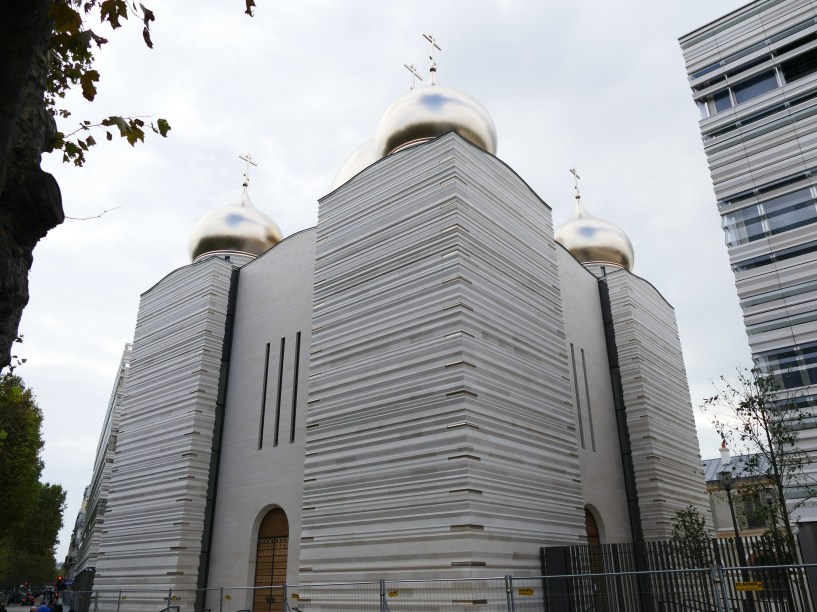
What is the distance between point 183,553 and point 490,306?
1155 cm

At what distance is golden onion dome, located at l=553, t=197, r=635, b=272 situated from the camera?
2716 centimetres

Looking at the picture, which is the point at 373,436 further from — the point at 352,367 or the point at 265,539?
the point at 265,539

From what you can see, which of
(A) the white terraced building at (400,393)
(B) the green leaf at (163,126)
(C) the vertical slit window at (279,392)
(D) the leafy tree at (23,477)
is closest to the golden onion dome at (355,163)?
(A) the white terraced building at (400,393)

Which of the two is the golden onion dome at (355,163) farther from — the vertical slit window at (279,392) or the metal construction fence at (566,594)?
the metal construction fence at (566,594)

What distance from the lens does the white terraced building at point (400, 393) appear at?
13922 millimetres

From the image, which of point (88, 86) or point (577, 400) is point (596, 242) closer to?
point (577, 400)

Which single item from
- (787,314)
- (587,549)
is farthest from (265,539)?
(787,314)

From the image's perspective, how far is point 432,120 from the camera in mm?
18766

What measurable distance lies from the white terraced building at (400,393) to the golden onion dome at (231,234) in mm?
89

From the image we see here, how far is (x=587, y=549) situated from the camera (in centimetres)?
1398

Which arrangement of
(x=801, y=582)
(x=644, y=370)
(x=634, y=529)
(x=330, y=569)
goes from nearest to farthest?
(x=801, y=582), (x=330, y=569), (x=634, y=529), (x=644, y=370)

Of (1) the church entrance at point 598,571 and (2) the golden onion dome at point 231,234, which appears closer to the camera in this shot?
(1) the church entrance at point 598,571

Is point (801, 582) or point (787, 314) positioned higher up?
point (787, 314)

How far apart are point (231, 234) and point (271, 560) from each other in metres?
13.1
